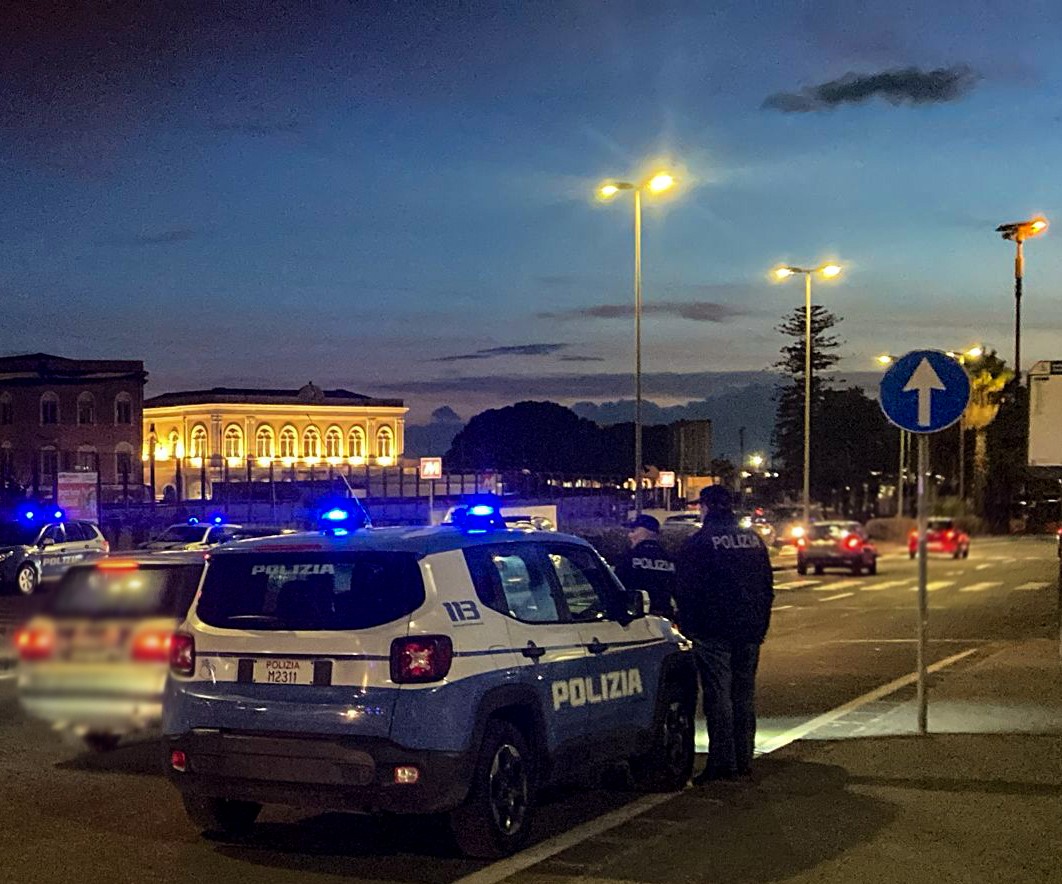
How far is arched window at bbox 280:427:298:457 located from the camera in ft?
312

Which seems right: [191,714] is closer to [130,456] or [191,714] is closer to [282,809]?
[282,809]

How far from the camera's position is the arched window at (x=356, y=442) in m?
98.7

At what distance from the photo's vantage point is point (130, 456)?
3004 inches

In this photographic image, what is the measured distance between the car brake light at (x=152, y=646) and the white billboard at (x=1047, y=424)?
35.1 ft

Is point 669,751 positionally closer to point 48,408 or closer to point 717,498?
point 717,498

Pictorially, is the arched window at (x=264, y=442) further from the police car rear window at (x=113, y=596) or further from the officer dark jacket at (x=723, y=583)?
the police car rear window at (x=113, y=596)

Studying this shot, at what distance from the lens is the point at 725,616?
30.9 ft

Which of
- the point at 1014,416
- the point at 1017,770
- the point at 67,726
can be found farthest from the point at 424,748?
the point at 1014,416

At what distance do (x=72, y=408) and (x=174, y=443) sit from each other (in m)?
17.3

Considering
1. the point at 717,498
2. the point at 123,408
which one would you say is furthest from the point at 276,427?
the point at 717,498

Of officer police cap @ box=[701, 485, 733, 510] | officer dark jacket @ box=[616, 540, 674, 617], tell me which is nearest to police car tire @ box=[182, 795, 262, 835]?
officer police cap @ box=[701, 485, 733, 510]

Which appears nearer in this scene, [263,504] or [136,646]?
[136,646]

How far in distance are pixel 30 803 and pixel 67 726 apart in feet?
8.25

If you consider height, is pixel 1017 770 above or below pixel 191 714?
below
